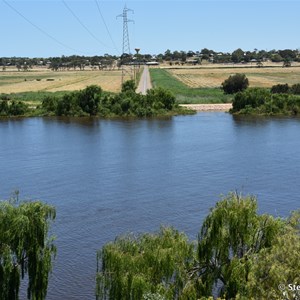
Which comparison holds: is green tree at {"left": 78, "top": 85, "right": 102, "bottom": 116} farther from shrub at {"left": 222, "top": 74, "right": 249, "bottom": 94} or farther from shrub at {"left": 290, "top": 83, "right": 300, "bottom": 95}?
shrub at {"left": 290, "top": 83, "right": 300, "bottom": 95}

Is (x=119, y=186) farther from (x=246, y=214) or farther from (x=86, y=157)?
(x=246, y=214)

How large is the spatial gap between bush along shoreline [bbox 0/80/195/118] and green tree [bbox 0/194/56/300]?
6621 cm

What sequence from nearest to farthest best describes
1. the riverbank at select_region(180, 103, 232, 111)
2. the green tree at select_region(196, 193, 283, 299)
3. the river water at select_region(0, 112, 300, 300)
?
the green tree at select_region(196, 193, 283, 299) → the river water at select_region(0, 112, 300, 300) → the riverbank at select_region(180, 103, 232, 111)

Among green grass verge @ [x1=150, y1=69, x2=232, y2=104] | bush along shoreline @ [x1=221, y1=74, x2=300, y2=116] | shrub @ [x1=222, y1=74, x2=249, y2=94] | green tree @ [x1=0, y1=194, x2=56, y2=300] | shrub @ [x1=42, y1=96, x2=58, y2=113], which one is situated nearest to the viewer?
green tree @ [x1=0, y1=194, x2=56, y2=300]

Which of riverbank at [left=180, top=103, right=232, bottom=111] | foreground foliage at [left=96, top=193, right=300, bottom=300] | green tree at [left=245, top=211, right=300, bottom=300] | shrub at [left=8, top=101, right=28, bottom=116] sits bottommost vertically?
riverbank at [left=180, top=103, right=232, bottom=111]

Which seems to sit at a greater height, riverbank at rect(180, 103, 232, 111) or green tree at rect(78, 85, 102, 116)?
green tree at rect(78, 85, 102, 116)

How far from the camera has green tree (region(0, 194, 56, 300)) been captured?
20312mm

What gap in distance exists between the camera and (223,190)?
41281 millimetres

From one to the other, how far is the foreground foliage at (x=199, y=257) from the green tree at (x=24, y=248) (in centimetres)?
219

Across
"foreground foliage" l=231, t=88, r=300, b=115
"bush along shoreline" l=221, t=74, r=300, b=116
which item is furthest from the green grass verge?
"foreground foliage" l=231, t=88, r=300, b=115

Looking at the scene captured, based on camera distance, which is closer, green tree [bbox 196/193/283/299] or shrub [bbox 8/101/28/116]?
green tree [bbox 196/193/283/299]

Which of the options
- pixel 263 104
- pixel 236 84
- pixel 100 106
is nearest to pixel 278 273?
pixel 100 106

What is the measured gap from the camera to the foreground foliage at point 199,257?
19.3m

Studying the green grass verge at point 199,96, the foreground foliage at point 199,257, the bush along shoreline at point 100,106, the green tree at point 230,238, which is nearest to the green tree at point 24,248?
the foreground foliage at point 199,257
